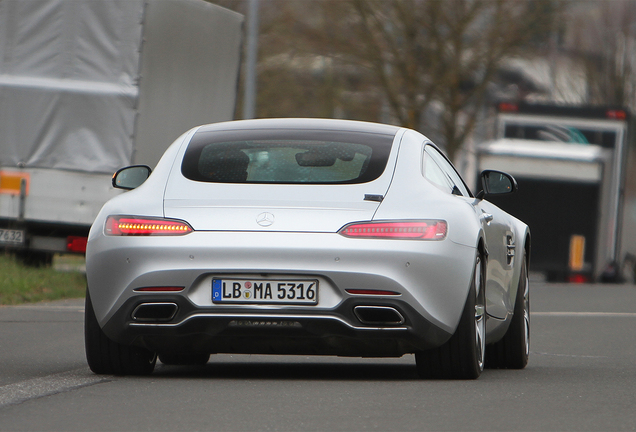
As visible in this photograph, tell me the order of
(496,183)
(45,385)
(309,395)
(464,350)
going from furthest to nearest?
(496,183) < (464,350) < (45,385) < (309,395)

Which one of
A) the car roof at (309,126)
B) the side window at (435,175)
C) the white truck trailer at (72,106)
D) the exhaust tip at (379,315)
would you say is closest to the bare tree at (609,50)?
the white truck trailer at (72,106)

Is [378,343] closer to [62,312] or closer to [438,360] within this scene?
[438,360]

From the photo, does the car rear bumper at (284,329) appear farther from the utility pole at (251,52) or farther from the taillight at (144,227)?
the utility pole at (251,52)

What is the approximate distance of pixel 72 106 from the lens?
16.4 m

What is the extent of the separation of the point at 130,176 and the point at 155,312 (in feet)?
4.64

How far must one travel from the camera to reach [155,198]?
7270mm

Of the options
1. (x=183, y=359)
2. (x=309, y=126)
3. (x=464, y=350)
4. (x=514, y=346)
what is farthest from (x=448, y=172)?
(x=183, y=359)

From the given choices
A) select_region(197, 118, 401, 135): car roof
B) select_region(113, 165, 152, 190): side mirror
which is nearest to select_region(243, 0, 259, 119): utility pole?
select_region(113, 165, 152, 190): side mirror

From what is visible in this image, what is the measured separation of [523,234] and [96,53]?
8.15 meters

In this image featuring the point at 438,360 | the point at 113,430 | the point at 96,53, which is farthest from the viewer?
the point at 96,53

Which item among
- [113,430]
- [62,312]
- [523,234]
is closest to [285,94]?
[62,312]

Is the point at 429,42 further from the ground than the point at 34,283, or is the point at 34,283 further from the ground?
the point at 429,42

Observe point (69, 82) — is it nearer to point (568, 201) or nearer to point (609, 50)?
point (568, 201)

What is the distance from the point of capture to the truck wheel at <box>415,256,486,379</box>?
7285 millimetres
